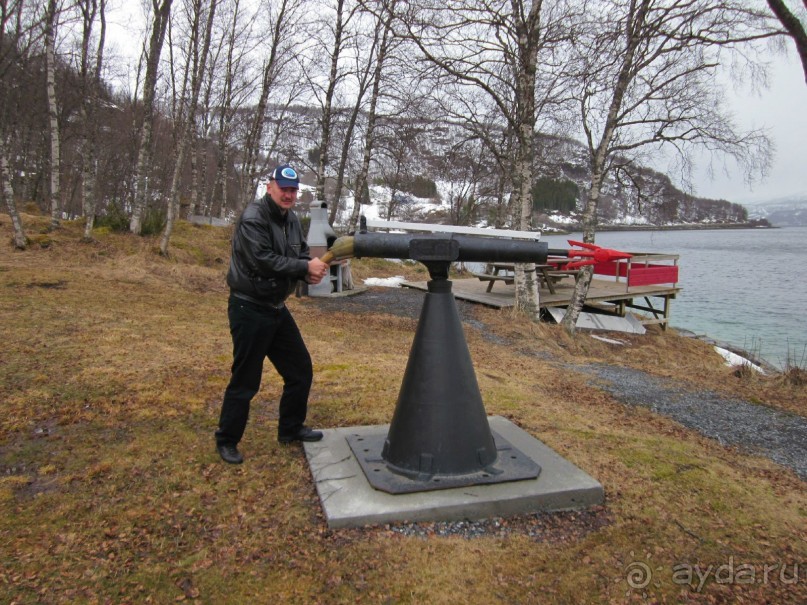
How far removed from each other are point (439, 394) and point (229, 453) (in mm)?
1515

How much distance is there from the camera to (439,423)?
11.3 ft

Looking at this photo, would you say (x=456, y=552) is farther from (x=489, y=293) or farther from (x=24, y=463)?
(x=489, y=293)

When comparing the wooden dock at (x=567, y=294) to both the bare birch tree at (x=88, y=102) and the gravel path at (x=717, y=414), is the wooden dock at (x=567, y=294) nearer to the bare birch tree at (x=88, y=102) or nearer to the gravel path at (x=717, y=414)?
the gravel path at (x=717, y=414)

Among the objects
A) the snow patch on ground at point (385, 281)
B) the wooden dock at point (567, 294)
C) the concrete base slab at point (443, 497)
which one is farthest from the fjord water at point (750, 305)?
the concrete base slab at point (443, 497)

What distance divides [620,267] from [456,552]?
59.3ft

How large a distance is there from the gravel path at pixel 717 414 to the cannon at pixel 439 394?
2.53 metres

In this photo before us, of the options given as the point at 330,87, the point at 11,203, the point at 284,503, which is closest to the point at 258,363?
the point at 284,503

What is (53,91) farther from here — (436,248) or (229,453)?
(436,248)

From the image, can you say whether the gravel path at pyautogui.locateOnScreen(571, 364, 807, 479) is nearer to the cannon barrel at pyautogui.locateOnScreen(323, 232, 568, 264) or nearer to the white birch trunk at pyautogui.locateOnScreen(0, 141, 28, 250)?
the cannon barrel at pyautogui.locateOnScreen(323, 232, 568, 264)

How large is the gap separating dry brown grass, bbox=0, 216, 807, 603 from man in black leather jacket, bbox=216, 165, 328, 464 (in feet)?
1.54

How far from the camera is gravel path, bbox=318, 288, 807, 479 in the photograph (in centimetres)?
481

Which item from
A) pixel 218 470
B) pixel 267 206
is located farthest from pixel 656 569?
pixel 267 206

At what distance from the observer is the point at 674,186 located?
46.2 feet
